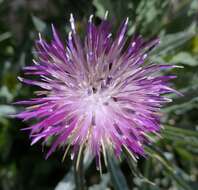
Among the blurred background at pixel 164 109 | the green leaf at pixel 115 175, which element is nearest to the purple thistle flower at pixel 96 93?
the green leaf at pixel 115 175

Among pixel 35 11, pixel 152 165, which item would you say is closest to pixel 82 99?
pixel 152 165

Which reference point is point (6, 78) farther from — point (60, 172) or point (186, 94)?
point (186, 94)

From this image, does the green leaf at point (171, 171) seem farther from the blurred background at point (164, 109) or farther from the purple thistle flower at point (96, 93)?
the purple thistle flower at point (96, 93)

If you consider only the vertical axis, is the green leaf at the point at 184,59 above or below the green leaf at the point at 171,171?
above

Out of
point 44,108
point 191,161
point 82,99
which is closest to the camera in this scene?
point 44,108

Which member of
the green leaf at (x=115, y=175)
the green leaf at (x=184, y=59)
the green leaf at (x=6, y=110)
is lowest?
the green leaf at (x=115, y=175)

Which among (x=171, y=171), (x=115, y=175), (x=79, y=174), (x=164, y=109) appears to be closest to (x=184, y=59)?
(x=164, y=109)

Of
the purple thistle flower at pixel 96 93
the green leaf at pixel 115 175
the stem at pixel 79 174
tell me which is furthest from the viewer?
the green leaf at pixel 115 175

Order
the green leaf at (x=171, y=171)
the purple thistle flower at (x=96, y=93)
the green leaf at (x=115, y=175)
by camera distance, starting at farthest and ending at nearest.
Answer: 1. the green leaf at (x=171, y=171)
2. the green leaf at (x=115, y=175)
3. the purple thistle flower at (x=96, y=93)
